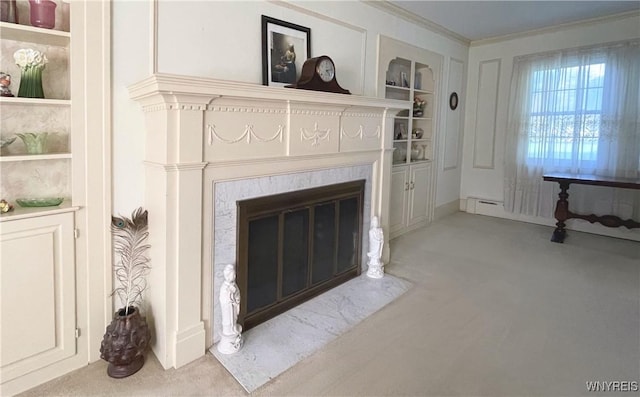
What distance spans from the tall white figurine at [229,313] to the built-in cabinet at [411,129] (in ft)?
8.50

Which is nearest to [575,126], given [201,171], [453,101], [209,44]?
[453,101]

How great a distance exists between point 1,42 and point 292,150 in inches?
61.9

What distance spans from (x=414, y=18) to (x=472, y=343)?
3527mm

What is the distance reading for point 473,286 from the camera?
10.3 ft

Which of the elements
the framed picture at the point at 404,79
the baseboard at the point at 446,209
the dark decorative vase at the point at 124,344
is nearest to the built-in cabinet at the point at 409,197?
the baseboard at the point at 446,209

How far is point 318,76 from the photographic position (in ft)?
8.91

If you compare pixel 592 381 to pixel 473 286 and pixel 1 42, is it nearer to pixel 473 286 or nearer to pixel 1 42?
pixel 473 286

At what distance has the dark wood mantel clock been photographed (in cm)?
270

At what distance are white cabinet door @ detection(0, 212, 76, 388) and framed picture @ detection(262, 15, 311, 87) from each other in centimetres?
166

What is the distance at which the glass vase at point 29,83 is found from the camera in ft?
5.92

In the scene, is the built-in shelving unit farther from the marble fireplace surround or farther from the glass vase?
the marble fireplace surround

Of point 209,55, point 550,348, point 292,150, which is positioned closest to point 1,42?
point 209,55

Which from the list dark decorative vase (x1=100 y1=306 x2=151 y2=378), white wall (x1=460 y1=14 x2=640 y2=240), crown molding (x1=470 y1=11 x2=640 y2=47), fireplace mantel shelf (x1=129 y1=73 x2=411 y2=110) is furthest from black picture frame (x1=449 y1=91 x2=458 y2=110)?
dark decorative vase (x1=100 y1=306 x2=151 y2=378)

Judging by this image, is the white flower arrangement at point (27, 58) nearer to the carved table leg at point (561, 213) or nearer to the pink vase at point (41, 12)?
the pink vase at point (41, 12)
